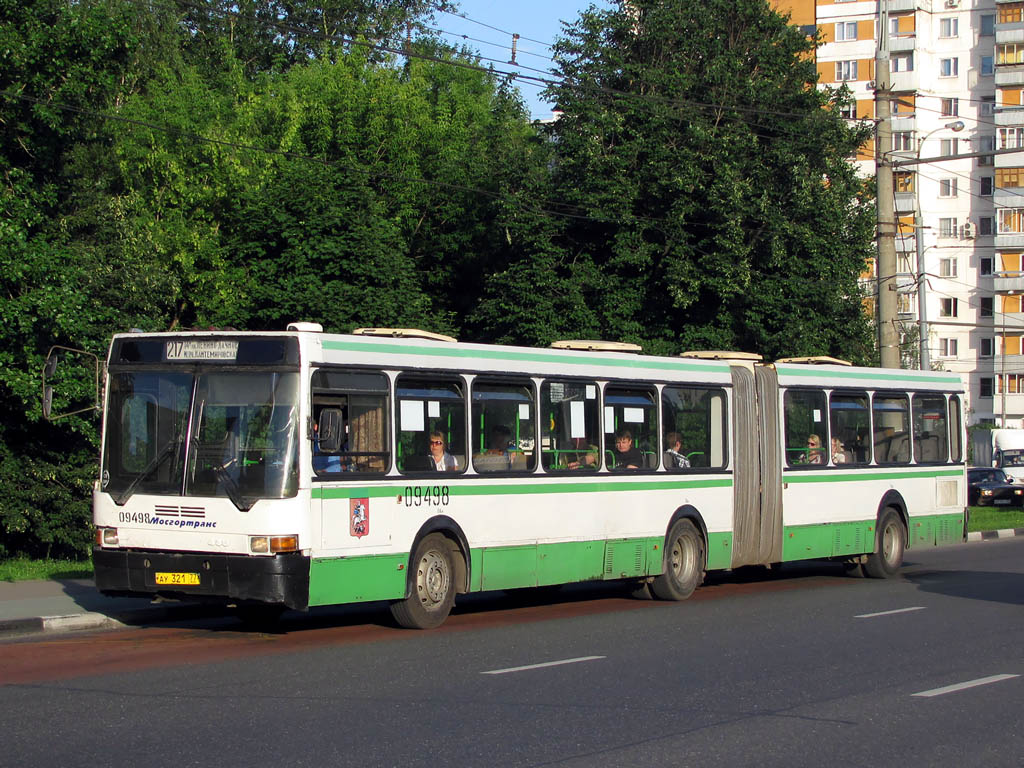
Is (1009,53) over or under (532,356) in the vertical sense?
over

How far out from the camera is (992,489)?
47.2m

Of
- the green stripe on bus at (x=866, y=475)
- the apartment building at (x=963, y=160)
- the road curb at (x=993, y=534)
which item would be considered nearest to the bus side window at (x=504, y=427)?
the green stripe on bus at (x=866, y=475)

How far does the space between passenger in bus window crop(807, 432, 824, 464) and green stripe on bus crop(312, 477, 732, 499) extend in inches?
Answer: 75.1

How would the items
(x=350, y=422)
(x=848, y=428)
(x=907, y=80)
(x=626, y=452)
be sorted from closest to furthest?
(x=350, y=422) < (x=626, y=452) < (x=848, y=428) < (x=907, y=80)

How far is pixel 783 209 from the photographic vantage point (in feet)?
119

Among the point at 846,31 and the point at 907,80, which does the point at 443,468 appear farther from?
the point at 907,80

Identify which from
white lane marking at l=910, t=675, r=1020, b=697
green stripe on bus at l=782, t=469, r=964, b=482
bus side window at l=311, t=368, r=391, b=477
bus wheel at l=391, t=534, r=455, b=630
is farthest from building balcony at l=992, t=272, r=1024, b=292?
white lane marking at l=910, t=675, r=1020, b=697

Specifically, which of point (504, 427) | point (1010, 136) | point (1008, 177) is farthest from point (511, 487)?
point (1010, 136)

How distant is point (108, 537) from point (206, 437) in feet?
4.57

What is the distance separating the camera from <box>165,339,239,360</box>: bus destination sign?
12422mm

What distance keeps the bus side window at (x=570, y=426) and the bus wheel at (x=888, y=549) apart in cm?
677

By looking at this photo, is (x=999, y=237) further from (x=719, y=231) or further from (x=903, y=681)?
(x=903, y=681)

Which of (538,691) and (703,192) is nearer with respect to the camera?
(538,691)

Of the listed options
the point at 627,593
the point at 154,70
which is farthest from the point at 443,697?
the point at 154,70
